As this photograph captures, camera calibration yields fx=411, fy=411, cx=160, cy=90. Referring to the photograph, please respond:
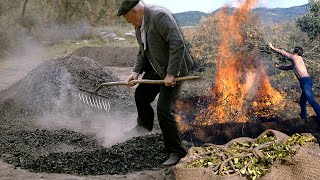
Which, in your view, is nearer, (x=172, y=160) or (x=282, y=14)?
(x=172, y=160)

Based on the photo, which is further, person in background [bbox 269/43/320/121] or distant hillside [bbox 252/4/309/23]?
distant hillside [bbox 252/4/309/23]

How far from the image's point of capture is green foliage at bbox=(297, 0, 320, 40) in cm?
928

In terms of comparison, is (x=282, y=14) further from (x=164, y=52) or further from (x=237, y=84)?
(x=164, y=52)

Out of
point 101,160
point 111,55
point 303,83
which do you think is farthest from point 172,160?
point 111,55

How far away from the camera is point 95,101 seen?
7699mm

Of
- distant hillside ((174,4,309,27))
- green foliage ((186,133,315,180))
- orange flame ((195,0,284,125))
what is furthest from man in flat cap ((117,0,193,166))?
distant hillside ((174,4,309,27))

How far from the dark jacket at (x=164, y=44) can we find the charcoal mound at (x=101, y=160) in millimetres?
1047

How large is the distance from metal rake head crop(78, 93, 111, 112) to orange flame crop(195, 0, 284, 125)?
6.53 ft

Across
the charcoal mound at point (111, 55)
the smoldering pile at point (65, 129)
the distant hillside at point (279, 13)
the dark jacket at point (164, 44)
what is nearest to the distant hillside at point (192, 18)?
the distant hillside at point (279, 13)

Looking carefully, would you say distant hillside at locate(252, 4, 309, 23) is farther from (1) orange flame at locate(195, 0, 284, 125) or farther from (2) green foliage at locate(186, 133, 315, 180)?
(2) green foliage at locate(186, 133, 315, 180)

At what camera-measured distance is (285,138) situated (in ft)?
11.6

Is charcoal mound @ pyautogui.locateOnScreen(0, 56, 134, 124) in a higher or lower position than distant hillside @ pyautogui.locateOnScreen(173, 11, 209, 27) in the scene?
lower

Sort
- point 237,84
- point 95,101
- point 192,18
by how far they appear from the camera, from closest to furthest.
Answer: point 237,84, point 95,101, point 192,18

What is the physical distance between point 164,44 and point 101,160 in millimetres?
1571
